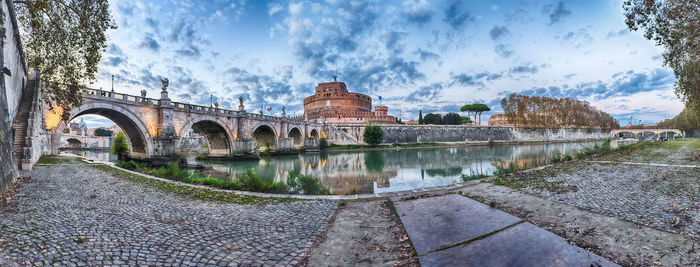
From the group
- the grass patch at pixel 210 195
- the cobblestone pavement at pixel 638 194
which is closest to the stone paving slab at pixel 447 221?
the cobblestone pavement at pixel 638 194

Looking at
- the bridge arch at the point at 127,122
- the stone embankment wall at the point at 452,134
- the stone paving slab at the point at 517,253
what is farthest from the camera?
the stone embankment wall at the point at 452,134

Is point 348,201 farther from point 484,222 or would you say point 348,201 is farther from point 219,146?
point 219,146

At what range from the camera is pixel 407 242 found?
3.95m

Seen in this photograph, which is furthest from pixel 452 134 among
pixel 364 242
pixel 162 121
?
pixel 364 242

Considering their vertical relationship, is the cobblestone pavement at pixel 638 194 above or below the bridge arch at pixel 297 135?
below

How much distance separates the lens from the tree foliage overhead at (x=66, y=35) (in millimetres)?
8500

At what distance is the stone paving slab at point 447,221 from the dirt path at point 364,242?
0.65 ft

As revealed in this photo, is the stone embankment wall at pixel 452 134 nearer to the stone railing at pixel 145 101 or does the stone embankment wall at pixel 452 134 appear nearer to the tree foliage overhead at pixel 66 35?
the stone railing at pixel 145 101

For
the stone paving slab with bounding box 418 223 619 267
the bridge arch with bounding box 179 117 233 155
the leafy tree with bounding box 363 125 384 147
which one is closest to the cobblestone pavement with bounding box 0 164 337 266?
the stone paving slab with bounding box 418 223 619 267

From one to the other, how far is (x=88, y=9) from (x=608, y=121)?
130 meters

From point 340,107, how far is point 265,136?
152ft

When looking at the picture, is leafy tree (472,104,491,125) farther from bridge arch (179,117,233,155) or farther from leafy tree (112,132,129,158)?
leafy tree (112,132,129,158)

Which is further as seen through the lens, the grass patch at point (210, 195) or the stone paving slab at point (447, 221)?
the grass patch at point (210, 195)

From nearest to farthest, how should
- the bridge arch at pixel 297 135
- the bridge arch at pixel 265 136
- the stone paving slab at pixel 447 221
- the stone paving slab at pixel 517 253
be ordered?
the stone paving slab at pixel 517 253 → the stone paving slab at pixel 447 221 → the bridge arch at pixel 265 136 → the bridge arch at pixel 297 135
